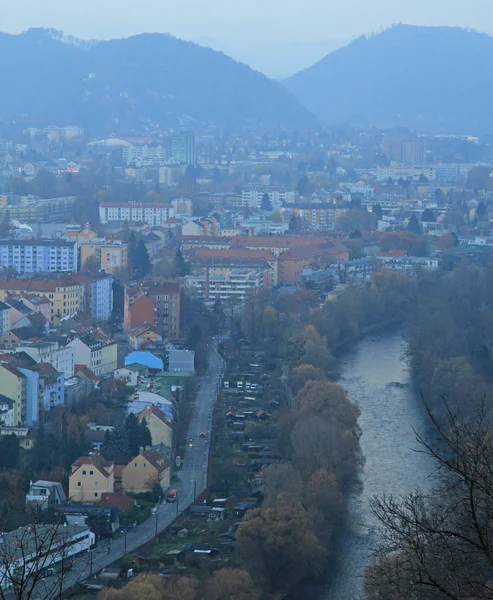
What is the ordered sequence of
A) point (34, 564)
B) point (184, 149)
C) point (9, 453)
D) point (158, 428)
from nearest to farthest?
point (34, 564), point (9, 453), point (158, 428), point (184, 149)

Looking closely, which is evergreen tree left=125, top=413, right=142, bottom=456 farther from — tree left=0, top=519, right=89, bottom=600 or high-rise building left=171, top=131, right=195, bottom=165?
high-rise building left=171, top=131, right=195, bottom=165

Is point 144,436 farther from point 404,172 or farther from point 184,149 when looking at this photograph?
point 184,149

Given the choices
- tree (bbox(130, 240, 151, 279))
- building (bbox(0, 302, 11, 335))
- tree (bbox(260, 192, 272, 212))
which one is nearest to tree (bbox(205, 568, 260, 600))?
building (bbox(0, 302, 11, 335))

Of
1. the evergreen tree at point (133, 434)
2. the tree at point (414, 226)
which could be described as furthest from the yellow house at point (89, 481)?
the tree at point (414, 226)

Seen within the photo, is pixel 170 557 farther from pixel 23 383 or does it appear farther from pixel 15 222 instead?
pixel 15 222

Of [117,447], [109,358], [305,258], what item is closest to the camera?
[117,447]

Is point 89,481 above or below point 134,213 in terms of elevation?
above

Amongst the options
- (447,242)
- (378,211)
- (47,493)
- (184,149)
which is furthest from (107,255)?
(184,149)

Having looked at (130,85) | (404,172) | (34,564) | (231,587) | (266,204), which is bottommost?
(266,204)

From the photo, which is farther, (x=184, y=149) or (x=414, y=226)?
(x=184, y=149)
